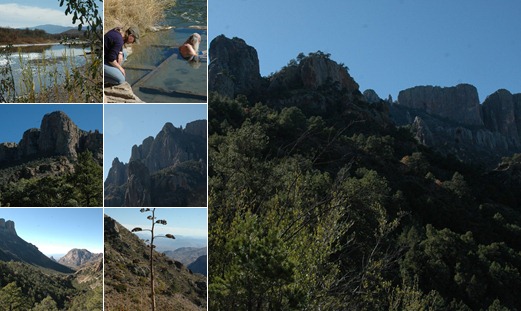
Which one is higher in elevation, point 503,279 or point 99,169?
point 99,169

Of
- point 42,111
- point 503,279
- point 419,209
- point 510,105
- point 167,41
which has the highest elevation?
point 510,105

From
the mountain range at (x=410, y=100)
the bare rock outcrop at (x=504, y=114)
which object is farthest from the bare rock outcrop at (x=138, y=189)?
the bare rock outcrop at (x=504, y=114)

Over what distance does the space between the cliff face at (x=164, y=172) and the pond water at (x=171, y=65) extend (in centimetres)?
17

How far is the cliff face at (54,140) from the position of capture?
3.64 meters

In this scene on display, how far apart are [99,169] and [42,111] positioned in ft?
1.46

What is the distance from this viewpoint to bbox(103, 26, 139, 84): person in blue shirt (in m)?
3.70

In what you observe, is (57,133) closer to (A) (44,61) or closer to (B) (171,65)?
A: (A) (44,61)

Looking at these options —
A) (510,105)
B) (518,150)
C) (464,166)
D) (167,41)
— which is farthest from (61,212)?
(510,105)

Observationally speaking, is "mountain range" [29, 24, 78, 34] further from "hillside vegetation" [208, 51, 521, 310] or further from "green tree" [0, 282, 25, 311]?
"hillside vegetation" [208, 51, 521, 310]

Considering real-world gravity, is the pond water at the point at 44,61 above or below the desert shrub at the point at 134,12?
below

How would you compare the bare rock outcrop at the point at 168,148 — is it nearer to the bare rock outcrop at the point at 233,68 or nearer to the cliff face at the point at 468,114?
the bare rock outcrop at the point at 233,68

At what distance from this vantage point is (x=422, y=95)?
77375mm

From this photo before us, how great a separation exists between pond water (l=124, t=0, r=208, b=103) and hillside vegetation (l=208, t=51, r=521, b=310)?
3.81ft

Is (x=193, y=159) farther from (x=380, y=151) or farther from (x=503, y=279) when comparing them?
(x=380, y=151)
